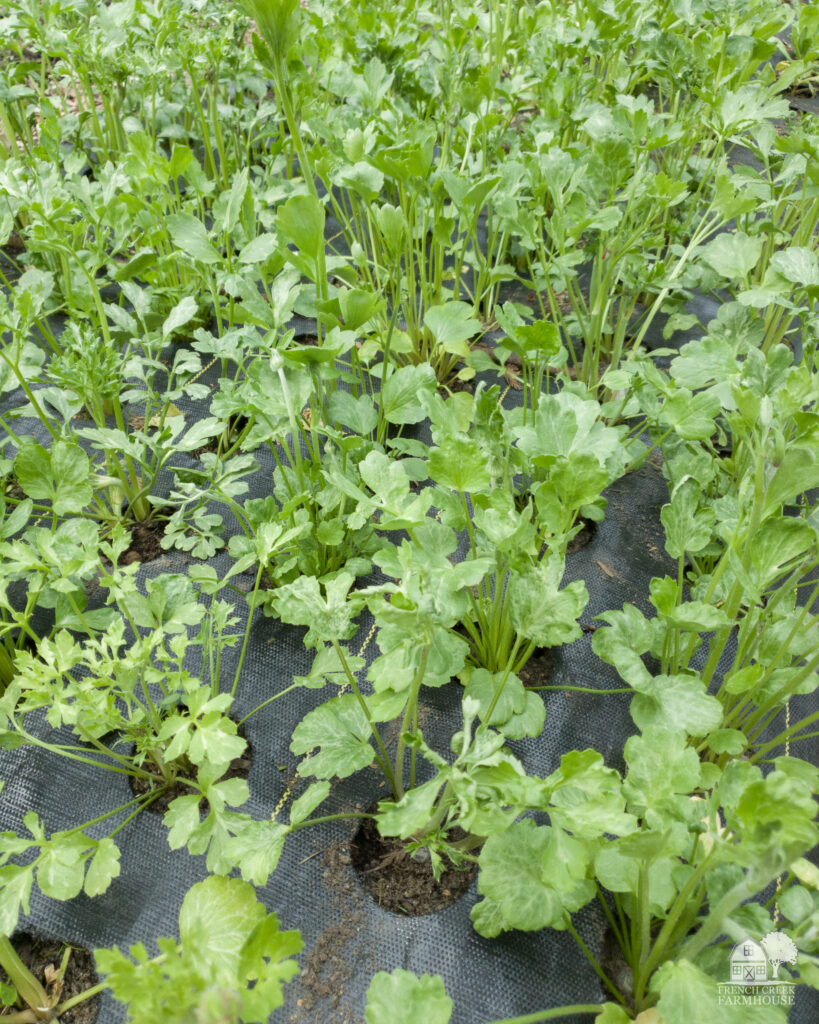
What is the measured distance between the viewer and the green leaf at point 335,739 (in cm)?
75

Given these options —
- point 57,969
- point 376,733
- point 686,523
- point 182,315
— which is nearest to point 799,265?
point 686,523

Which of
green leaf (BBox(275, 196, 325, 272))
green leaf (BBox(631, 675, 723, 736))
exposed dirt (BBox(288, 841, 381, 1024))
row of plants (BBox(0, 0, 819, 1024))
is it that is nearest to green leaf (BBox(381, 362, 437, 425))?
row of plants (BBox(0, 0, 819, 1024))

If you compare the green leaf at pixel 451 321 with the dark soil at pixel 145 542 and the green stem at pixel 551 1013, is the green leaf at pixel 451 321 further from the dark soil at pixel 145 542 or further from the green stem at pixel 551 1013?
the green stem at pixel 551 1013

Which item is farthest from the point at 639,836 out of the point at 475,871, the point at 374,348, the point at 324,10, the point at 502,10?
the point at 502,10

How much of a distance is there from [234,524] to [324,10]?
157cm

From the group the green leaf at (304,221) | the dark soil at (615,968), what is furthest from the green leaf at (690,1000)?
the green leaf at (304,221)

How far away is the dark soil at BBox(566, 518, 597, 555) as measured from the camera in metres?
1.21

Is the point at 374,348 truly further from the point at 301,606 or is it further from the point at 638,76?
the point at 638,76

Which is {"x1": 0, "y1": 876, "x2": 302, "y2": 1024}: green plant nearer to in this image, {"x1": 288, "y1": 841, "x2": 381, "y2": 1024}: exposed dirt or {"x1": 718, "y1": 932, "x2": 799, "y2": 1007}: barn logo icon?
{"x1": 288, "y1": 841, "x2": 381, "y2": 1024}: exposed dirt

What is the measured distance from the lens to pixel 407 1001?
→ 1.87ft

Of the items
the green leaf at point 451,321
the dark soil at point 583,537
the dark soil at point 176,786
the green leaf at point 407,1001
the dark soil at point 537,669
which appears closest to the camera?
the green leaf at point 407,1001

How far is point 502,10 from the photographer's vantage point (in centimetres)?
239

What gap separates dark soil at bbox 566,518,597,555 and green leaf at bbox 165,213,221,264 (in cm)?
74

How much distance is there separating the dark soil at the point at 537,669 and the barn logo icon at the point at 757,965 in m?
0.42
